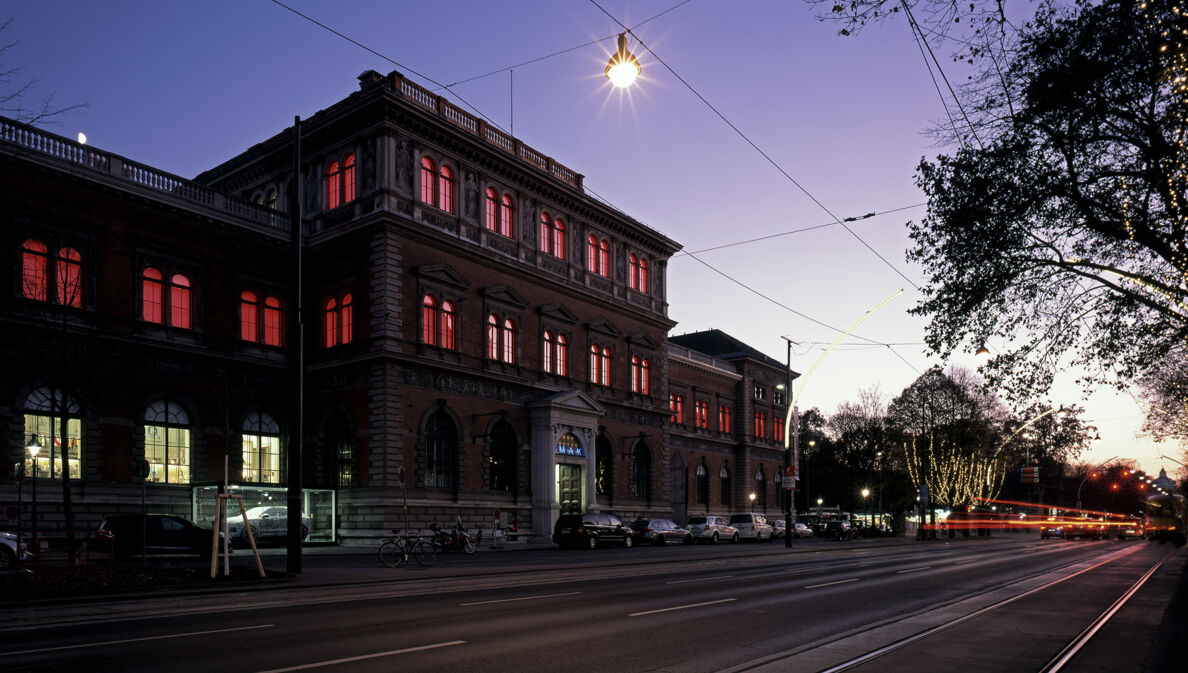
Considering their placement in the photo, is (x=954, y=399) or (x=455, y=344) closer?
(x=455, y=344)

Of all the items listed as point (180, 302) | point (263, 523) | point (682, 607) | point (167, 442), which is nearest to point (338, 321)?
point (180, 302)

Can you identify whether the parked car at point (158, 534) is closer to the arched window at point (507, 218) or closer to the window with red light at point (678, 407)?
the arched window at point (507, 218)

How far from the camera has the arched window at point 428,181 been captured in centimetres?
3957

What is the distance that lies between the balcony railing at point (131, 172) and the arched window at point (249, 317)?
3223 millimetres

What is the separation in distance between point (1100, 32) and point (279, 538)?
2864 cm

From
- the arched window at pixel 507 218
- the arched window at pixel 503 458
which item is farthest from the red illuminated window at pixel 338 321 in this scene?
the arched window at pixel 507 218

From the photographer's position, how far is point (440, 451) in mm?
39594

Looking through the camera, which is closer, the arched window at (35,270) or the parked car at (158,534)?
the parked car at (158,534)

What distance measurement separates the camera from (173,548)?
91.6 feet

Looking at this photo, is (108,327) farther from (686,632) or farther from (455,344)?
(686,632)

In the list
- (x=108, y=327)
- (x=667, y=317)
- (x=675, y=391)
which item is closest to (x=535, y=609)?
(x=108, y=327)

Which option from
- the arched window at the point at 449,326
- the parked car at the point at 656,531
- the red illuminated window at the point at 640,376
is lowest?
the parked car at the point at 656,531

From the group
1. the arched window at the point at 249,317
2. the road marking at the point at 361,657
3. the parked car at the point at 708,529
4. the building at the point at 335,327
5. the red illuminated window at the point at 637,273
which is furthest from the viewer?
the red illuminated window at the point at 637,273

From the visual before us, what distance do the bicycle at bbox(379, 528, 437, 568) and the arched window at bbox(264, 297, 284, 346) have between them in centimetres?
1594
